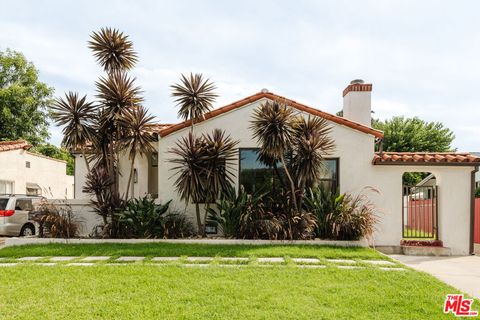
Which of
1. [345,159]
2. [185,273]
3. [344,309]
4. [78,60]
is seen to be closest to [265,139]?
[345,159]

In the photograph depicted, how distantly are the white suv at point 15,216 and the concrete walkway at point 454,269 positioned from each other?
12757mm

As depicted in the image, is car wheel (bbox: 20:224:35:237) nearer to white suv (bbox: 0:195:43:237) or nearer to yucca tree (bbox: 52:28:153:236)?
white suv (bbox: 0:195:43:237)

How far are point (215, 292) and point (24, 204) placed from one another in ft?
38.3

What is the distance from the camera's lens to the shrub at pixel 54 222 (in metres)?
10.2

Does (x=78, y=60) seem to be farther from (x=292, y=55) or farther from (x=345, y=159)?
(x=345, y=159)

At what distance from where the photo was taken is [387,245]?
1063cm

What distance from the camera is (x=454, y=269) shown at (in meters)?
8.19

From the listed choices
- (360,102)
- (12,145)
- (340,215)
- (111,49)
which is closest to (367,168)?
(340,215)

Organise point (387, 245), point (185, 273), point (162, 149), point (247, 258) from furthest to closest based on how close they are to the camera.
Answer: point (162, 149) → point (387, 245) → point (247, 258) → point (185, 273)

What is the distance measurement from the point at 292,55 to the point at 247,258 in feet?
22.1

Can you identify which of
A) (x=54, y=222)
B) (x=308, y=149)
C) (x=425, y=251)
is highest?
(x=308, y=149)

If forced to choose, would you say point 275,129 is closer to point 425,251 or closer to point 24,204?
point 425,251

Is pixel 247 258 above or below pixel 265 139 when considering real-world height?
below

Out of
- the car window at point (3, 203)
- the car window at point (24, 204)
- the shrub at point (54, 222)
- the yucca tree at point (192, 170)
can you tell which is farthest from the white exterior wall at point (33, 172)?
the yucca tree at point (192, 170)
